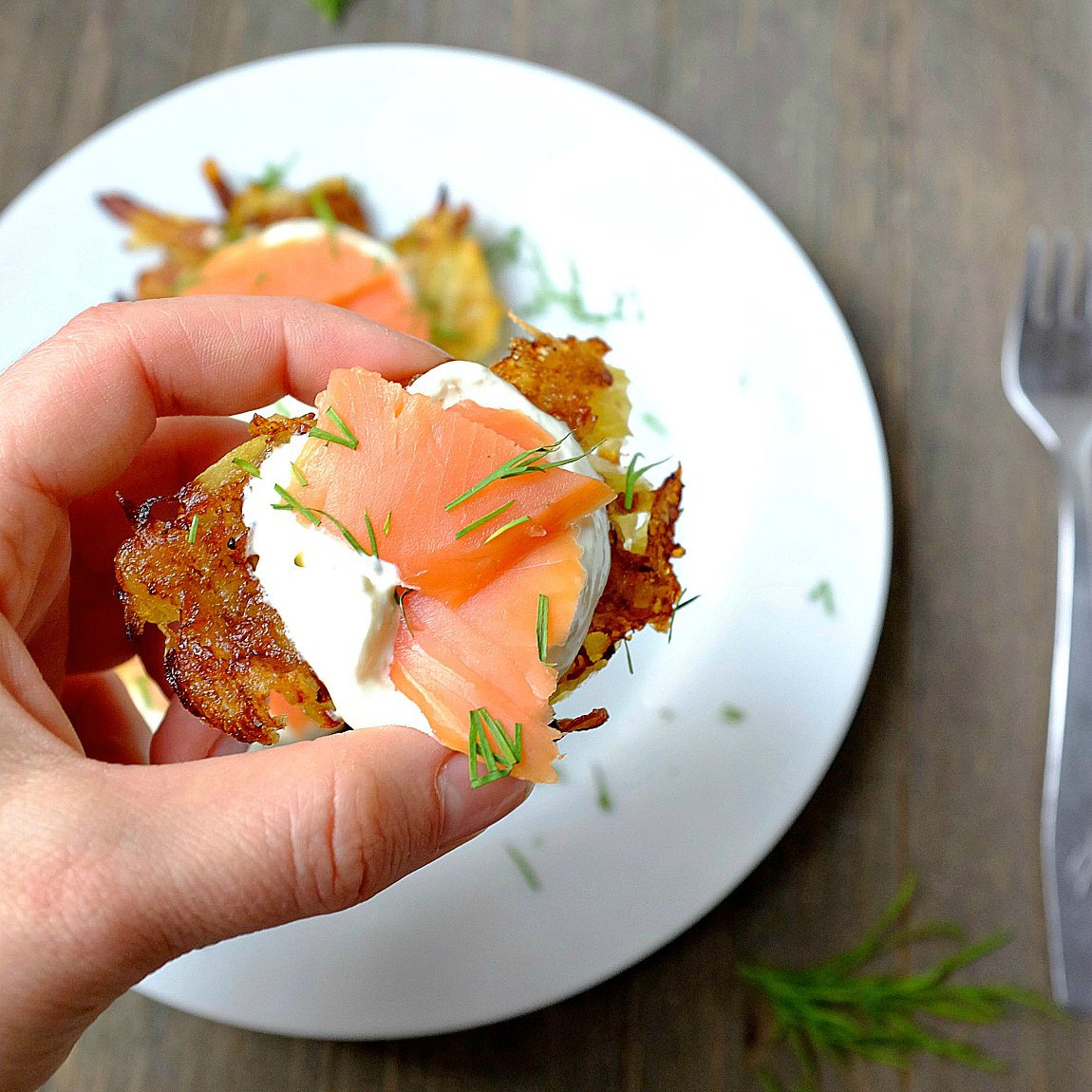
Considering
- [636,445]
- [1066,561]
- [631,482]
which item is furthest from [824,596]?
[631,482]

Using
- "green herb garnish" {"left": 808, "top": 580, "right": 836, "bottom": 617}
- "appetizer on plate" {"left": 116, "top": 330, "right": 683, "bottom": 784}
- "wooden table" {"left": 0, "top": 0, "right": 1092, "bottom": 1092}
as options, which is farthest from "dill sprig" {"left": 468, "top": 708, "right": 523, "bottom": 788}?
"wooden table" {"left": 0, "top": 0, "right": 1092, "bottom": 1092}

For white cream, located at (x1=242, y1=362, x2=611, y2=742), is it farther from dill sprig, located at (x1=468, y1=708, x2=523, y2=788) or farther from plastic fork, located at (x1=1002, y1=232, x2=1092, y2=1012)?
plastic fork, located at (x1=1002, y1=232, x2=1092, y2=1012)

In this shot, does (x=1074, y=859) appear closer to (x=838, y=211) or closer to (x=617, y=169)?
(x=838, y=211)

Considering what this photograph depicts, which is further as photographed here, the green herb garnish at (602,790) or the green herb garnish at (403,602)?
the green herb garnish at (602,790)

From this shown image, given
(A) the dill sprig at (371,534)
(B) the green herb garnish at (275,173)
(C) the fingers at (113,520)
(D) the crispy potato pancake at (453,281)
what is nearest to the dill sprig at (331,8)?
(B) the green herb garnish at (275,173)

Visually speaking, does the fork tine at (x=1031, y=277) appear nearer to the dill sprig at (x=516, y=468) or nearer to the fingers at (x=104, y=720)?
the dill sprig at (x=516, y=468)

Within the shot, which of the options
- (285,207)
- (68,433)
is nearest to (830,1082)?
(68,433)
